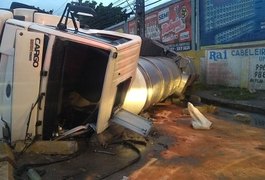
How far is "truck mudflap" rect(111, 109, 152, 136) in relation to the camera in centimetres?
635

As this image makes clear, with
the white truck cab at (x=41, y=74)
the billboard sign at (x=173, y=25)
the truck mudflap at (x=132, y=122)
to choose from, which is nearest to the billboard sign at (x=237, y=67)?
the billboard sign at (x=173, y=25)

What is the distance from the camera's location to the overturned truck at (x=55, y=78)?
18.2ft

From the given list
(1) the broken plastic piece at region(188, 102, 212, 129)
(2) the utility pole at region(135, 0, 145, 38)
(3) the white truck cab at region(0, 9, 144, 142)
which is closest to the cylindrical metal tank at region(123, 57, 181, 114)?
(1) the broken plastic piece at region(188, 102, 212, 129)

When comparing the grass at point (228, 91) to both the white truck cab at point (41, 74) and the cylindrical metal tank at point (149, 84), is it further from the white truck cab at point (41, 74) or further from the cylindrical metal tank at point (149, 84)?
the white truck cab at point (41, 74)

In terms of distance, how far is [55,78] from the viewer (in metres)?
5.77

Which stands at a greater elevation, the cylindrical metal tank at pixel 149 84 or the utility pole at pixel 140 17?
the utility pole at pixel 140 17

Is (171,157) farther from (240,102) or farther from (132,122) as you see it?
(240,102)

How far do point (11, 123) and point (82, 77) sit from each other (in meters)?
1.70

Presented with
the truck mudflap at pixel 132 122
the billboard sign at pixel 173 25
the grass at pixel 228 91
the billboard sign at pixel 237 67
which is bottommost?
the grass at pixel 228 91

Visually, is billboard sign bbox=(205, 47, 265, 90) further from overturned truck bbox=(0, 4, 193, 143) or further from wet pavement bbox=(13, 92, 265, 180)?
overturned truck bbox=(0, 4, 193, 143)

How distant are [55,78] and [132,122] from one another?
139 cm

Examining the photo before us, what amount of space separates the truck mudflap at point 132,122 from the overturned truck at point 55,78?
0.01 meters

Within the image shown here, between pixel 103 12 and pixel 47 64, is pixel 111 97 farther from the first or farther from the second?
pixel 103 12

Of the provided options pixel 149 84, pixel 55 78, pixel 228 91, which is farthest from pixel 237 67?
pixel 55 78
